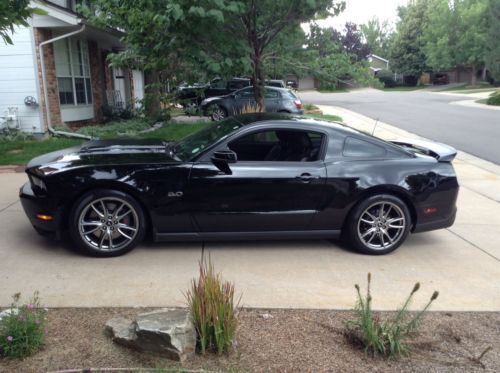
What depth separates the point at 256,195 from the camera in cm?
490

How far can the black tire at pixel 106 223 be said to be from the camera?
469 centimetres

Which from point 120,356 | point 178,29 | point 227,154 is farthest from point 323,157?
point 178,29

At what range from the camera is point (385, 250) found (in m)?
5.18

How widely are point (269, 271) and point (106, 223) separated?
1659 mm

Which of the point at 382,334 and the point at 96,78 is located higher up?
the point at 96,78

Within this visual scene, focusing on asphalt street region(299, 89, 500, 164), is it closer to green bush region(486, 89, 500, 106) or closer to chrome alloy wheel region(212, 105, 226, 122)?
green bush region(486, 89, 500, 106)

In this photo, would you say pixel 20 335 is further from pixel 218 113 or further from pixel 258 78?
pixel 218 113

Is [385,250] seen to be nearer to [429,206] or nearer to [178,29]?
[429,206]

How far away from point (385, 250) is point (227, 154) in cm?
198

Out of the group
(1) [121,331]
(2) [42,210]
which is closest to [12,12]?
(2) [42,210]

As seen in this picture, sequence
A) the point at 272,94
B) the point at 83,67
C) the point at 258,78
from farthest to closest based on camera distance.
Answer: the point at 272,94 < the point at 83,67 < the point at 258,78

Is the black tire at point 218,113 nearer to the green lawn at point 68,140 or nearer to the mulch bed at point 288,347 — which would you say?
the green lawn at point 68,140

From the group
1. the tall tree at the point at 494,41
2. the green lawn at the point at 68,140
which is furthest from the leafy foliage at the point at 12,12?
the tall tree at the point at 494,41

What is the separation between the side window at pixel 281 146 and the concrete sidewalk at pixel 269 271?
3.24 feet
